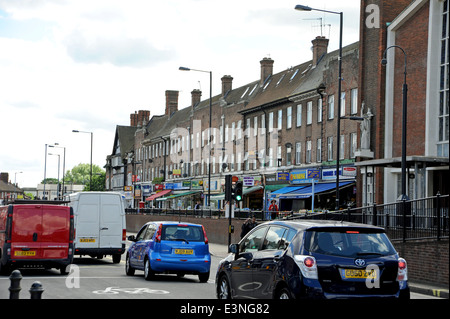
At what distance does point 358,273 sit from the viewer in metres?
10.6

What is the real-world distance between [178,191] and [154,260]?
196ft

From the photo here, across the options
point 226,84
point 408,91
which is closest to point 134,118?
point 226,84

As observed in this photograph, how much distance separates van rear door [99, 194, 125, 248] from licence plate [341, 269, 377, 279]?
55.9 ft

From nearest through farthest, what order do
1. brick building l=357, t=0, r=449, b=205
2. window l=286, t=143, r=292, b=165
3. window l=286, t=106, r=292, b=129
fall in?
brick building l=357, t=0, r=449, b=205
window l=286, t=143, r=292, b=165
window l=286, t=106, r=292, b=129

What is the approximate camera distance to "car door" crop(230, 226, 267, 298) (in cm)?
1200

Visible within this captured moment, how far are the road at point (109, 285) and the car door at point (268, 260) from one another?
3798mm

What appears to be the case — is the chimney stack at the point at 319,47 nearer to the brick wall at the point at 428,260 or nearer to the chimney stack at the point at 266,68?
the chimney stack at the point at 266,68

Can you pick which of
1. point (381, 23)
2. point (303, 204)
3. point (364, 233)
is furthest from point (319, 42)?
point (364, 233)

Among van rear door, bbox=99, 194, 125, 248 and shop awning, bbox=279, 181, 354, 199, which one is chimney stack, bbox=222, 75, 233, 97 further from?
van rear door, bbox=99, 194, 125, 248

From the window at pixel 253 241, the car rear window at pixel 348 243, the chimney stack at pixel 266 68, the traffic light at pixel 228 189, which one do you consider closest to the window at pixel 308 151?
the chimney stack at pixel 266 68

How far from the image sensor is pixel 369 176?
4028 centimetres

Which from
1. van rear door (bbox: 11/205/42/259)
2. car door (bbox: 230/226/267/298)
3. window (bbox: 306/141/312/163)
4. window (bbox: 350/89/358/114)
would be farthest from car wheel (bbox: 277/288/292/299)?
window (bbox: 306/141/312/163)

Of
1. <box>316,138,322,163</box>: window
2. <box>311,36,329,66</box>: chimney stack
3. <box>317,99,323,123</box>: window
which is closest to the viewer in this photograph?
<box>316,138,322,163</box>: window

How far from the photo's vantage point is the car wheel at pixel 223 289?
42.5 feet
